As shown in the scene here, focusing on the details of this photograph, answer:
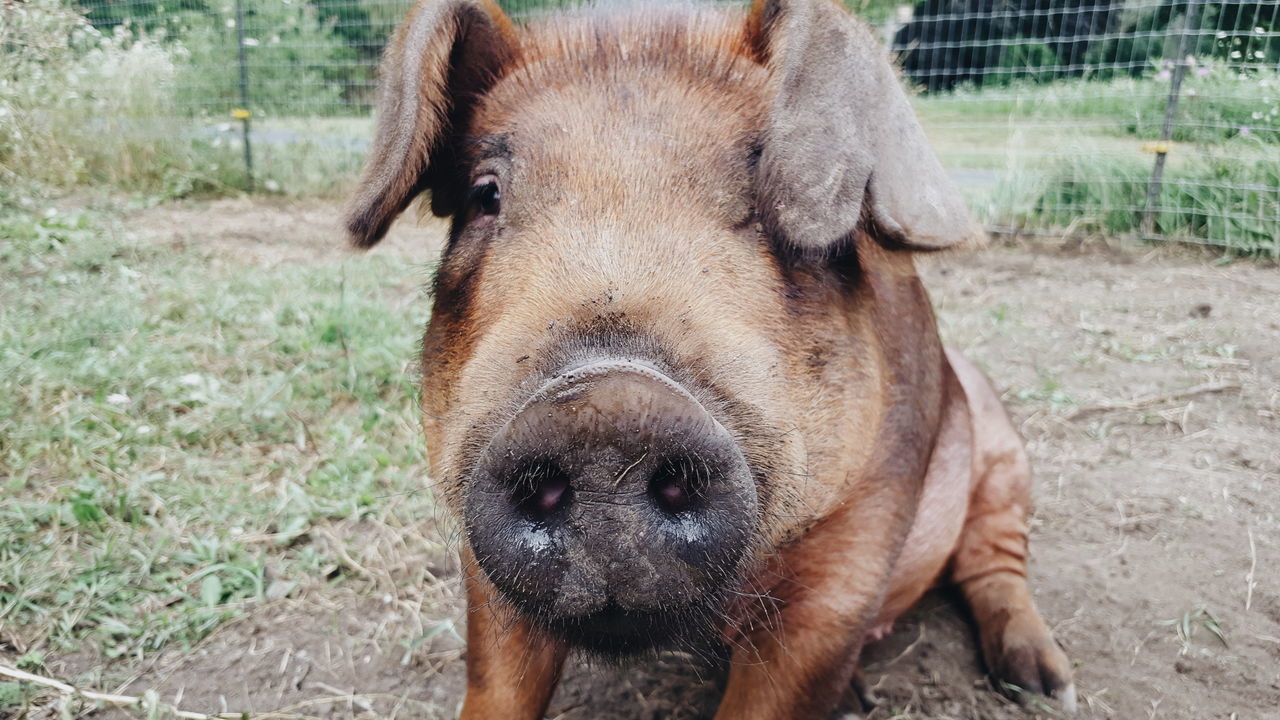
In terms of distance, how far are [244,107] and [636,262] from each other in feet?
34.6

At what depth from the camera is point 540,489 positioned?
1396 millimetres

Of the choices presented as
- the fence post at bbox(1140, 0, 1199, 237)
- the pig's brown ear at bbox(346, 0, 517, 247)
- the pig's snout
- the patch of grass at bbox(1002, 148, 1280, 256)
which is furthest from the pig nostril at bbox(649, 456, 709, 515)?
the fence post at bbox(1140, 0, 1199, 237)

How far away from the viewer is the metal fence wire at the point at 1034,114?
7750 millimetres

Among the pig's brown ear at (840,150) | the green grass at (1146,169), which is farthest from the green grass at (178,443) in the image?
the green grass at (1146,169)

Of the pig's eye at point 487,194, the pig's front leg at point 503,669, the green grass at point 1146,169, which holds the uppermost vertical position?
the pig's eye at point 487,194

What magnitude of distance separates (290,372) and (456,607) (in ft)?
6.45

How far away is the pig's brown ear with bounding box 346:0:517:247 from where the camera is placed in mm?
2004

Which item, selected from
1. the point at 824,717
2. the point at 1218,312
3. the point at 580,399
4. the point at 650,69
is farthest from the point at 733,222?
the point at 1218,312

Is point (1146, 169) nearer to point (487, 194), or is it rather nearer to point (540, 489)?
point (487, 194)

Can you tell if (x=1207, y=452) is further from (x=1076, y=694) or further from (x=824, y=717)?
(x=824, y=717)

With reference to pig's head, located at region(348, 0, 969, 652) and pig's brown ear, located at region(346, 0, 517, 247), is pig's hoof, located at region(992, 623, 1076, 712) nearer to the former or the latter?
pig's head, located at region(348, 0, 969, 652)

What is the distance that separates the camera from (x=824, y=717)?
7.38ft

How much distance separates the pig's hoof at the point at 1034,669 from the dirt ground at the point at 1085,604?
51mm

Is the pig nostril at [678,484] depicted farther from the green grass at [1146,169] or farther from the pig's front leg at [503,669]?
the green grass at [1146,169]
